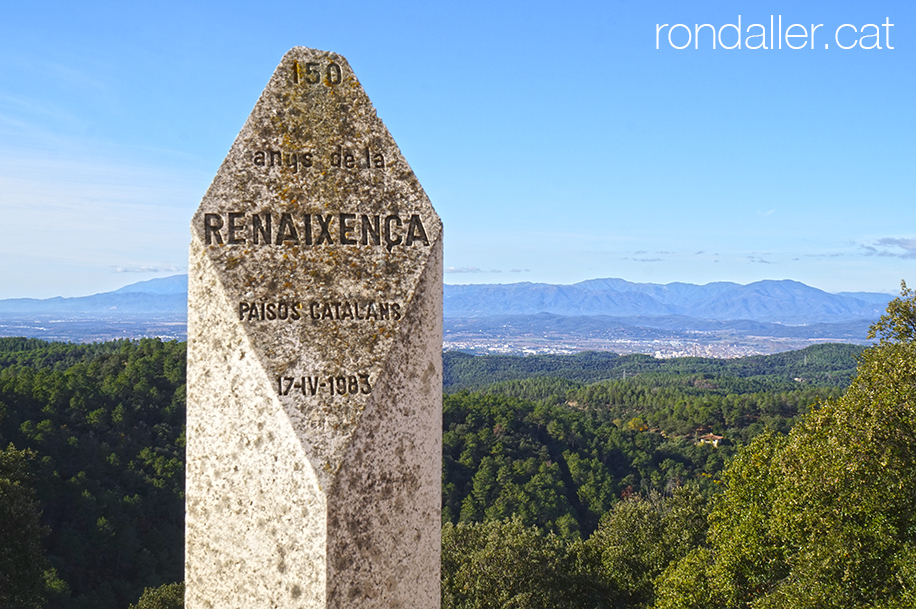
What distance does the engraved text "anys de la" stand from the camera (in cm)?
350

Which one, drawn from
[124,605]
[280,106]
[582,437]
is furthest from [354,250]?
[582,437]

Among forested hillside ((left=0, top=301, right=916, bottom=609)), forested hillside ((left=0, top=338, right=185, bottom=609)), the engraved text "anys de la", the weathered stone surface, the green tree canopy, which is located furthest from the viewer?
forested hillside ((left=0, top=338, right=185, bottom=609))

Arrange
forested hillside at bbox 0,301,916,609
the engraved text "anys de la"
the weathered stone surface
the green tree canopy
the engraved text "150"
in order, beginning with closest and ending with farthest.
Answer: the weathered stone surface
the engraved text "anys de la"
the engraved text "150"
the green tree canopy
forested hillside at bbox 0,301,916,609

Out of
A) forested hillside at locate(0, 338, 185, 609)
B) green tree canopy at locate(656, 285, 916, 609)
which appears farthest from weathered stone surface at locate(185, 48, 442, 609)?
forested hillside at locate(0, 338, 185, 609)

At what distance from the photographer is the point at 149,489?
52.3 m

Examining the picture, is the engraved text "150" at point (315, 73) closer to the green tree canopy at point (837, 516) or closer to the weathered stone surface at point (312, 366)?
the weathered stone surface at point (312, 366)

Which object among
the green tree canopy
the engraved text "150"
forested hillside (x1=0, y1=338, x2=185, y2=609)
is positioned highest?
the engraved text "150"

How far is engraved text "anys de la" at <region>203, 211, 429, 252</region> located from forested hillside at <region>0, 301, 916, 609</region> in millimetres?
13775

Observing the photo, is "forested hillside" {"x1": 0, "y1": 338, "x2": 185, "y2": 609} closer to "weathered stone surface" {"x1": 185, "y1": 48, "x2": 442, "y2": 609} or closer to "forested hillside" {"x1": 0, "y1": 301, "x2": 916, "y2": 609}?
"forested hillside" {"x1": 0, "y1": 301, "x2": 916, "y2": 609}

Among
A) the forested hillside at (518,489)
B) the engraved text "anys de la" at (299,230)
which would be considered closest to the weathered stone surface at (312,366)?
the engraved text "anys de la" at (299,230)

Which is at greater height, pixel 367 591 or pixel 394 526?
pixel 394 526

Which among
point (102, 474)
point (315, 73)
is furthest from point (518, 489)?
point (315, 73)

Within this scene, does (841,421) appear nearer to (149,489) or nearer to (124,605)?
(124,605)

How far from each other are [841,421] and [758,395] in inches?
4070
